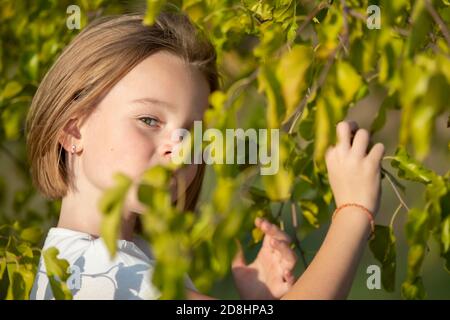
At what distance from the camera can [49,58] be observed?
2.03 metres

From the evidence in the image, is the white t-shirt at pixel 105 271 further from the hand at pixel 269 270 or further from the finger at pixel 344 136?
the finger at pixel 344 136

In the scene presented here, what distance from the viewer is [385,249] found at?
1.42m

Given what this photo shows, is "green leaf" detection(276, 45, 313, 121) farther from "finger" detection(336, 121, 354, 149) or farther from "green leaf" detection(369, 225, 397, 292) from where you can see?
"green leaf" detection(369, 225, 397, 292)

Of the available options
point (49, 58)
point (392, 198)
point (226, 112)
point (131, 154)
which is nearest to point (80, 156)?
point (131, 154)

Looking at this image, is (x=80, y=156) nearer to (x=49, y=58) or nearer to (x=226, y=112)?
(x=49, y=58)

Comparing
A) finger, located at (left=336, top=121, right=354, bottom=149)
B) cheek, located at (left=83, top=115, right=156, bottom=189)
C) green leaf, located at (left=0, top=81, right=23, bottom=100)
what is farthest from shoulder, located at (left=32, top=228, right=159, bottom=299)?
green leaf, located at (left=0, top=81, right=23, bottom=100)

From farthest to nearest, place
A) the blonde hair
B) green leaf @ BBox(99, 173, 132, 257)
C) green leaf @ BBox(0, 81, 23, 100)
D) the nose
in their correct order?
green leaf @ BBox(0, 81, 23, 100)
the blonde hair
the nose
green leaf @ BBox(99, 173, 132, 257)

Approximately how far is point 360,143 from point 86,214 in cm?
54

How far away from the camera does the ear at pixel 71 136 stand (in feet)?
5.21

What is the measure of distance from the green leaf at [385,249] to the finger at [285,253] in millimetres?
183

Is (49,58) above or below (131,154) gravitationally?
above

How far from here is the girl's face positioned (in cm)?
142

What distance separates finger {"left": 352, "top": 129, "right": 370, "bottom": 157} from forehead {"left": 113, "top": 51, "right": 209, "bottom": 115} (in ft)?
1.04
